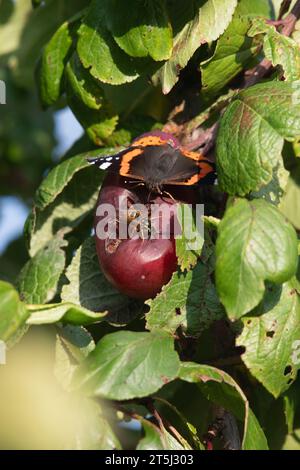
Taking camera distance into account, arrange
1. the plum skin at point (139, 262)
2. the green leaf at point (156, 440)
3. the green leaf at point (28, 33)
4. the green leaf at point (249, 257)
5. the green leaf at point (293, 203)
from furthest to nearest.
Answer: the green leaf at point (28, 33), the green leaf at point (293, 203), the plum skin at point (139, 262), the green leaf at point (156, 440), the green leaf at point (249, 257)

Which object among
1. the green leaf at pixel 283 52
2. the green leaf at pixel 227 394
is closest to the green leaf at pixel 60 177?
the green leaf at pixel 283 52

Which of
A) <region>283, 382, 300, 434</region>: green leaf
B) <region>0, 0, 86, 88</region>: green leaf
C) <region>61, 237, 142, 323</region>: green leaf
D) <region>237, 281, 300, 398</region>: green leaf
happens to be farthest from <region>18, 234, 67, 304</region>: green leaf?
<region>0, 0, 86, 88</region>: green leaf

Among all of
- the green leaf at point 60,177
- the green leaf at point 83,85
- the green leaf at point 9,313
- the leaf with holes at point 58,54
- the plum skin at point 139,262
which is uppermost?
the leaf with holes at point 58,54

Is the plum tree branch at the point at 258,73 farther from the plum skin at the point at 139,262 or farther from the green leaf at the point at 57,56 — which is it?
the green leaf at the point at 57,56

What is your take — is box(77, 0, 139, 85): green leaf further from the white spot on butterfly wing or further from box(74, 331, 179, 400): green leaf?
box(74, 331, 179, 400): green leaf

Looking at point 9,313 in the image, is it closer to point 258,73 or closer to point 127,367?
point 127,367

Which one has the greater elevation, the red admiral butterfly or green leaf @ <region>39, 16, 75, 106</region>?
green leaf @ <region>39, 16, 75, 106</region>

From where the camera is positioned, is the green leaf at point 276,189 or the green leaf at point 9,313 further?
the green leaf at point 276,189
